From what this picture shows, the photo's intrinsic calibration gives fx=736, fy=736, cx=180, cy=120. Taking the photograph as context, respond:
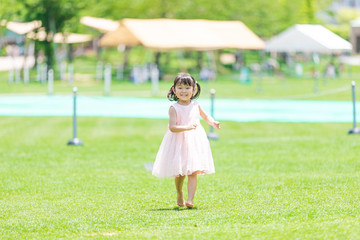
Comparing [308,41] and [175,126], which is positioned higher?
[308,41]

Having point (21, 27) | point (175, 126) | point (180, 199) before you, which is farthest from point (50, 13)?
point (175, 126)

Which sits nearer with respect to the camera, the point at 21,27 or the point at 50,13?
the point at 50,13

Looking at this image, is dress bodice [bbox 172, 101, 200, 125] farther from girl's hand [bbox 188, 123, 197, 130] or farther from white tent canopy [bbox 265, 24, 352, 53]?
white tent canopy [bbox 265, 24, 352, 53]

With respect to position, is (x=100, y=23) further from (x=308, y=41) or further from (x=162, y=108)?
(x=162, y=108)

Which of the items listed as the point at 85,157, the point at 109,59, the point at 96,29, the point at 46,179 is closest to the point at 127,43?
the point at 96,29

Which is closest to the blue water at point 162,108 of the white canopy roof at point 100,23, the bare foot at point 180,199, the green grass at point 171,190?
the green grass at point 171,190

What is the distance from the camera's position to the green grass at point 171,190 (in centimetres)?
697

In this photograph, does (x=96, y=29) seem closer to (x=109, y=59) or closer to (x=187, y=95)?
(x=109, y=59)

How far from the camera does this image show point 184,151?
8.09 metres

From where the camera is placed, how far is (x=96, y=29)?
190 ft

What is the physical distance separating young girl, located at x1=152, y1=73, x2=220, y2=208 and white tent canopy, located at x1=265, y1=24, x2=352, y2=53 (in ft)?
111

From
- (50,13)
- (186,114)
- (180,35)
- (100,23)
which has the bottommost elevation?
(186,114)

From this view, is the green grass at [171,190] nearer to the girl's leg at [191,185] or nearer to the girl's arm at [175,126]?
the girl's leg at [191,185]

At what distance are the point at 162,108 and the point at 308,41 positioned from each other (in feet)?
56.0
